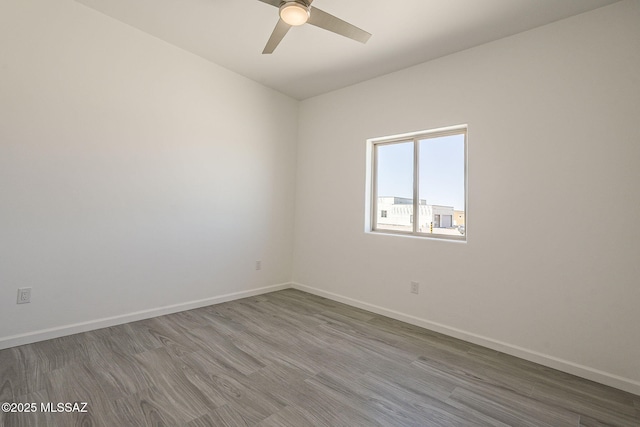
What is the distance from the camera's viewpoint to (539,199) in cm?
230

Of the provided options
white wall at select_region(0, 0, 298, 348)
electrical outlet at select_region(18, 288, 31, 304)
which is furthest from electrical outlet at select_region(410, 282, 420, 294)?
electrical outlet at select_region(18, 288, 31, 304)

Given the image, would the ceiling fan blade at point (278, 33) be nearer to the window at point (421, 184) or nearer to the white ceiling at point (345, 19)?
the white ceiling at point (345, 19)

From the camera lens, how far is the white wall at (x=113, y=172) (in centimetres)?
219

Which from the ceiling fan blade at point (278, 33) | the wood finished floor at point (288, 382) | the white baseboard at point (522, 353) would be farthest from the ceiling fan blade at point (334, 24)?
the white baseboard at point (522, 353)

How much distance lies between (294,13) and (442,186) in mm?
2107

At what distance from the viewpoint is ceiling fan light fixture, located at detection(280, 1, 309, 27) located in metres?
1.81

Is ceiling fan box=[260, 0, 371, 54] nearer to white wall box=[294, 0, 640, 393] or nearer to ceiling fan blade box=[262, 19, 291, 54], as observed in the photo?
ceiling fan blade box=[262, 19, 291, 54]

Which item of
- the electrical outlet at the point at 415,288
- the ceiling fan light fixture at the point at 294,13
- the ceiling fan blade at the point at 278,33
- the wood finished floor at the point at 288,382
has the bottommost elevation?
the wood finished floor at the point at 288,382

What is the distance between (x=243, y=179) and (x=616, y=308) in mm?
3630

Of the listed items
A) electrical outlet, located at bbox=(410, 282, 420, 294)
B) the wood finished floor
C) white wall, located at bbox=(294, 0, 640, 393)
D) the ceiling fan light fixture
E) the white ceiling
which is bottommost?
the wood finished floor

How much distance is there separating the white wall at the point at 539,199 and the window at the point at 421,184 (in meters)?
0.18

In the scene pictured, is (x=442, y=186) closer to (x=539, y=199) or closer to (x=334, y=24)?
(x=539, y=199)

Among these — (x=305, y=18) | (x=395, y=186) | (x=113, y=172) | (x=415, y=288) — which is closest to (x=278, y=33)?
(x=305, y=18)

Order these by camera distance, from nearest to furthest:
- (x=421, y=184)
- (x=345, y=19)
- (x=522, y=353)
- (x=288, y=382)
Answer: (x=288, y=382), (x=522, y=353), (x=345, y=19), (x=421, y=184)
